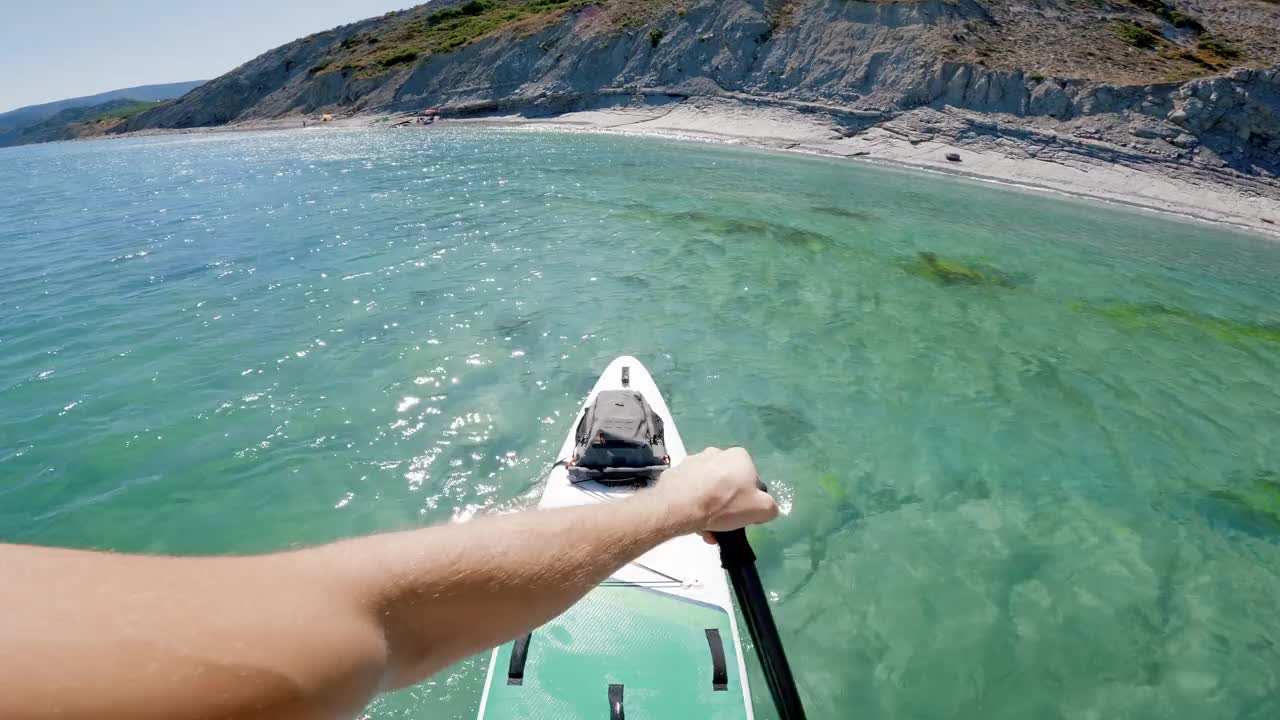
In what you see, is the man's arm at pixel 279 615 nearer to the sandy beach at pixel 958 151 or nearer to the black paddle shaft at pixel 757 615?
the black paddle shaft at pixel 757 615

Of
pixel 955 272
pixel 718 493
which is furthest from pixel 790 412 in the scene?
pixel 955 272

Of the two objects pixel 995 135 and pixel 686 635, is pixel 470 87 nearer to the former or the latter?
pixel 995 135

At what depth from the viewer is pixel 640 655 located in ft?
16.4

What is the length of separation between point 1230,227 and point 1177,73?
17508 mm

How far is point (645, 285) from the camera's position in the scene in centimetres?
1541

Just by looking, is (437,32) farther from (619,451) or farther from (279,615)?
(279,615)

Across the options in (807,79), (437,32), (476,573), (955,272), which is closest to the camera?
(476,573)

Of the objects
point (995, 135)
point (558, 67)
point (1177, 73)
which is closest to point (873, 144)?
point (995, 135)

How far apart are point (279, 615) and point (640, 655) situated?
4.25m

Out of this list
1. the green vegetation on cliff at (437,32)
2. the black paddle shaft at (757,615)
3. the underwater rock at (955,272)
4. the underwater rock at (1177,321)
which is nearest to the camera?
the black paddle shaft at (757,615)

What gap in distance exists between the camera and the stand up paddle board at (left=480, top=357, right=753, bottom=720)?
459 cm

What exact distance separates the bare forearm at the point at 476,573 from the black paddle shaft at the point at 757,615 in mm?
659

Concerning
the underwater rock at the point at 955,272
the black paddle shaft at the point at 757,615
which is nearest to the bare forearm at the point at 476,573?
the black paddle shaft at the point at 757,615

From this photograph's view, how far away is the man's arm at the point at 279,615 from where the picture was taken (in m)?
1.00
